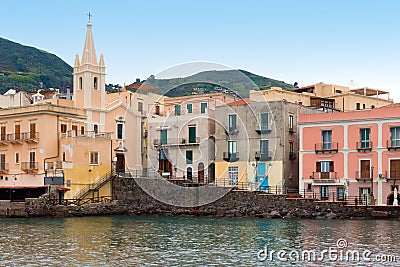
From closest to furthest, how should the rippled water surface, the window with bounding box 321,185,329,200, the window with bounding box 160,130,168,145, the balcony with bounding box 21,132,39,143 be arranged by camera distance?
the rippled water surface < the window with bounding box 160,130,168,145 < the window with bounding box 321,185,329,200 < the balcony with bounding box 21,132,39,143

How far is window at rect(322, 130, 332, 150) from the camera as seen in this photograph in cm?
5942

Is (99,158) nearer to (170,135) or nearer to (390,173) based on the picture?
(170,135)

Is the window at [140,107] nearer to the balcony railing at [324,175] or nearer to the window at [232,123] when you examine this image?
the window at [232,123]

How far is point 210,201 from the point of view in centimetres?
5716

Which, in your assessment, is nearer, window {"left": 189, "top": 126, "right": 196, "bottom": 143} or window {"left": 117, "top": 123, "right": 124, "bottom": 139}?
window {"left": 189, "top": 126, "right": 196, "bottom": 143}

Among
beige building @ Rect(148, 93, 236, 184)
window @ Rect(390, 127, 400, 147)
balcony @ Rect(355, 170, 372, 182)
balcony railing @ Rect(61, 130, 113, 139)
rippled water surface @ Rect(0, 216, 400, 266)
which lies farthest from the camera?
balcony railing @ Rect(61, 130, 113, 139)

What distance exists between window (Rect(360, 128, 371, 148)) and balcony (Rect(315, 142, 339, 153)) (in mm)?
2082

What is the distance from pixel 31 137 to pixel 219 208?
59.8ft

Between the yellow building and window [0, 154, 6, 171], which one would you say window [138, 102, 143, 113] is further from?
window [0, 154, 6, 171]

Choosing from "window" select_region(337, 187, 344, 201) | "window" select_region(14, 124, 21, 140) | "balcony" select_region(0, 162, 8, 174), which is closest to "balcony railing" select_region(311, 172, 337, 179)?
"window" select_region(337, 187, 344, 201)

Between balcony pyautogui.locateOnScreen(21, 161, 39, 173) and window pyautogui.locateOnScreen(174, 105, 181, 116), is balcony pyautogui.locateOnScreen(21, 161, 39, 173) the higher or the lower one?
the lower one

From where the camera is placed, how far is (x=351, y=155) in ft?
191

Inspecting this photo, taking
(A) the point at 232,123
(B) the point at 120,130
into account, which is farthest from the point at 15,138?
(A) the point at 232,123

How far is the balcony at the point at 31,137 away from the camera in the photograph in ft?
208
